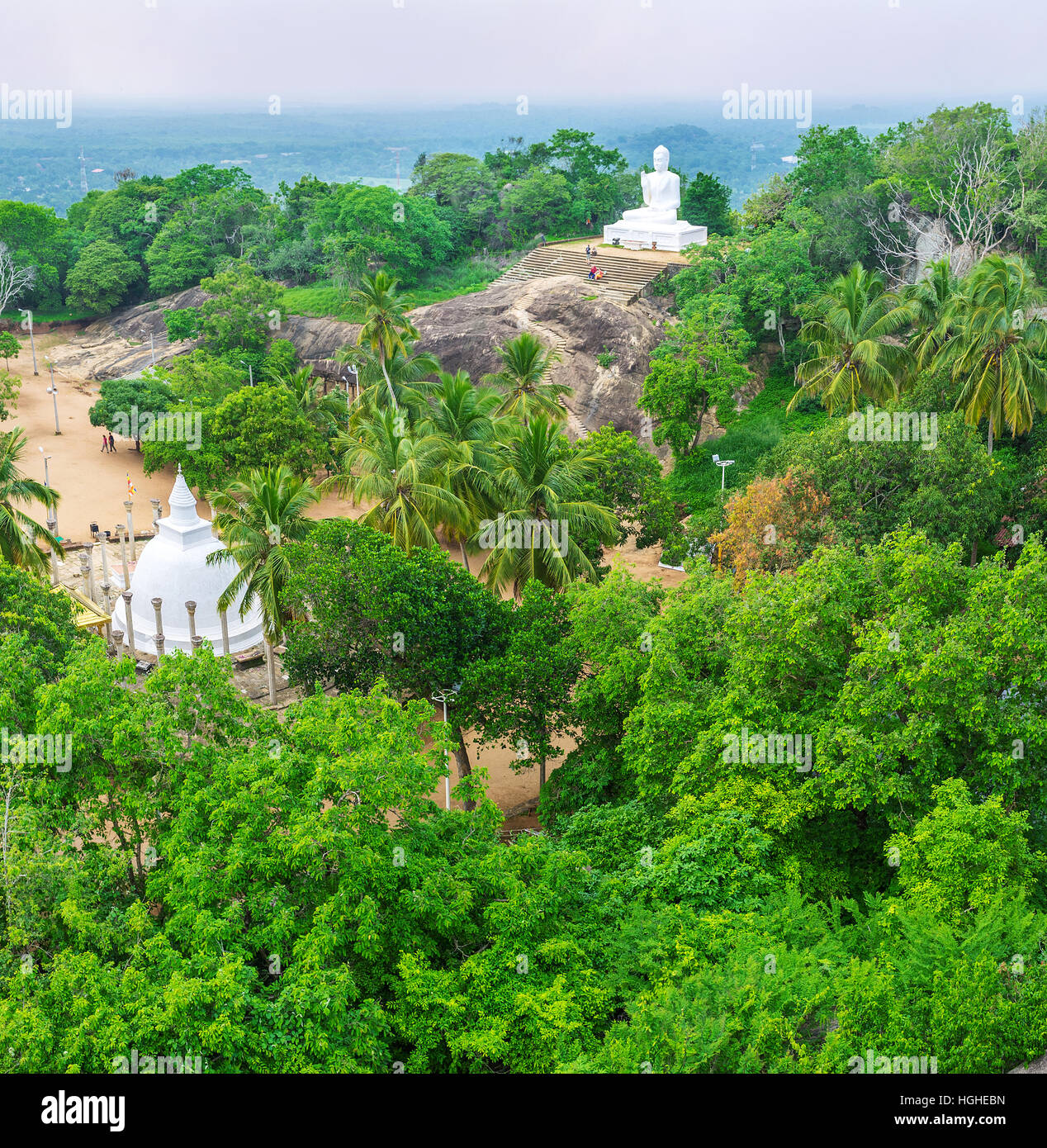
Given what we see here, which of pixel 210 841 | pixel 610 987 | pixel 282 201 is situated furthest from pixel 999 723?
pixel 282 201

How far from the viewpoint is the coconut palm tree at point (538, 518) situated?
104 ft

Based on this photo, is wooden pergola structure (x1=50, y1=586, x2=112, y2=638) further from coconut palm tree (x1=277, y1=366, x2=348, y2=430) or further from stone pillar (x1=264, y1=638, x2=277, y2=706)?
coconut palm tree (x1=277, y1=366, x2=348, y2=430)

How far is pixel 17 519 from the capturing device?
3456cm

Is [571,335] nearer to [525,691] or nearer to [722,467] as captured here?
[722,467]

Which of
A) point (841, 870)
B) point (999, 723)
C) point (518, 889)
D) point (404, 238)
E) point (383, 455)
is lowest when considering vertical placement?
point (841, 870)

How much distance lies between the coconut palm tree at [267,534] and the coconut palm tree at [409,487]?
1.97 meters

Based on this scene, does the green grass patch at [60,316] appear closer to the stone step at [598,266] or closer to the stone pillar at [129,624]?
the stone step at [598,266]

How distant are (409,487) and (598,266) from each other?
117ft

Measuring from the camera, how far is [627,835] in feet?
76.4

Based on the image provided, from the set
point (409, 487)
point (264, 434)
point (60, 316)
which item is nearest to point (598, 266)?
point (264, 434)

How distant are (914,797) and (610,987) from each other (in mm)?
6615

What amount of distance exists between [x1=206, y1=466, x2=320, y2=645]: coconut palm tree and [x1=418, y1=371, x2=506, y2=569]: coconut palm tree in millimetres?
4346

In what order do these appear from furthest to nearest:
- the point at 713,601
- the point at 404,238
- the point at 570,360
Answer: the point at 404,238 → the point at 570,360 → the point at 713,601

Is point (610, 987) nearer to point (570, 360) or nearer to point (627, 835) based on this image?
point (627, 835)
